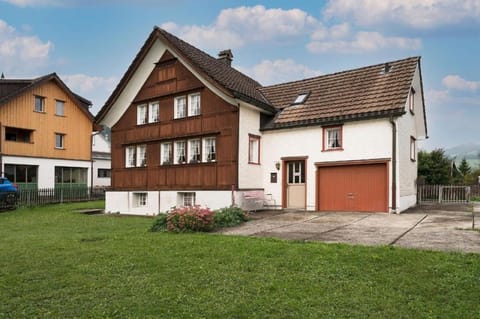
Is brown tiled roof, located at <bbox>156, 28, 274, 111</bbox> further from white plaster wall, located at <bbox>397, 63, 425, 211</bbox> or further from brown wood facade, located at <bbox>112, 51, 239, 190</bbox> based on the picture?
white plaster wall, located at <bbox>397, 63, 425, 211</bbox>

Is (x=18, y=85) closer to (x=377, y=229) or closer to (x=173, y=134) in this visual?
(x=173, y=134)

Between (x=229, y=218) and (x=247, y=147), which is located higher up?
(x=247, y=147)

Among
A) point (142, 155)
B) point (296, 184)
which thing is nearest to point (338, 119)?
point (296, 184)

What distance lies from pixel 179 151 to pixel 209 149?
1924 mm

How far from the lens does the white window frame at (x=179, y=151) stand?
20125 millimetres

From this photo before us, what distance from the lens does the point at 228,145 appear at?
18.3m

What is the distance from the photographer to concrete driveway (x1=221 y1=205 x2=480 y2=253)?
30.0 feet

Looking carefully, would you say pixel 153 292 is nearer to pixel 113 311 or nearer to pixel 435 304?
pixel 113 311

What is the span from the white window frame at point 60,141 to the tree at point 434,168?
27.7 m

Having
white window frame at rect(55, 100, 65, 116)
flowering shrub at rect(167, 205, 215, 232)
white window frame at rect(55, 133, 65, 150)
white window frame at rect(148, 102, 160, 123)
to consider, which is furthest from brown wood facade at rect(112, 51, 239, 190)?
white window frame at rect(55, 100, 65, 116)

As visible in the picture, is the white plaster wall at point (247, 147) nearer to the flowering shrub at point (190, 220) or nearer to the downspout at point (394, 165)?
the flowering shrub at point (190, 220)

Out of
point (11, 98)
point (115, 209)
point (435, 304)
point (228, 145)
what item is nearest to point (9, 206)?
point (115, 209)

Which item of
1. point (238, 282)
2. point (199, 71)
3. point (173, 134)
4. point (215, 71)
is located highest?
point (215, 71)

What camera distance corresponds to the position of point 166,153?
2097 centimetres
